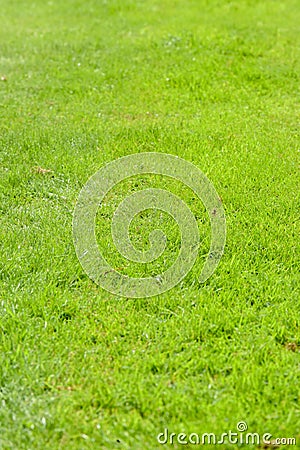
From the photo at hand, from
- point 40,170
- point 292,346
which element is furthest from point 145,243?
point 40,170

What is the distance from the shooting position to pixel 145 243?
9.89 ft

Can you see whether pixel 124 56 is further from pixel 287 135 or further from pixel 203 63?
pixel 287 135

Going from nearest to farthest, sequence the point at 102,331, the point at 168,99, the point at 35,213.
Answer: the point at 102,331
the point at 35,213
the point at 168,99

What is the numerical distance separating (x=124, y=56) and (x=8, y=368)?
14.8ft

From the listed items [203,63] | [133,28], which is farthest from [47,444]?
[133,28]

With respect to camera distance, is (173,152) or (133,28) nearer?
(173,152)

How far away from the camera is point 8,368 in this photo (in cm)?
221

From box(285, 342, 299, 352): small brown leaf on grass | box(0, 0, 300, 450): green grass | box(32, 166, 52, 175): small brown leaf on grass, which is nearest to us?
box(0, 0, 300, 450): green grass

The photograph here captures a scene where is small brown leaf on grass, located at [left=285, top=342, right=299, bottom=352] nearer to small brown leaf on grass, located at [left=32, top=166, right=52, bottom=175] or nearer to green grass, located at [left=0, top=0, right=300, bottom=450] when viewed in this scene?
green grass, located at [left=0, top=0, right=300, bottom=450]

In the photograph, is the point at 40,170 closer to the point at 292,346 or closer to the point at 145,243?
the point at 145,243

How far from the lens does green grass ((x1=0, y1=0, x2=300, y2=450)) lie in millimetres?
2055

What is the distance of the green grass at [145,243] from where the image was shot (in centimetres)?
205

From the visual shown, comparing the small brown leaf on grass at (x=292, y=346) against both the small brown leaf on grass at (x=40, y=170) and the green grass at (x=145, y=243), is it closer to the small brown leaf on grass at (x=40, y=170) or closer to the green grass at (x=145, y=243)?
the green grass at (x=145, y=243)

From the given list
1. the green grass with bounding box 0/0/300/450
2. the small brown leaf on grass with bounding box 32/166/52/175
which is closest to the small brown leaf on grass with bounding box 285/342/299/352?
the green grass with bounding box 0/0/300/450
